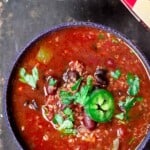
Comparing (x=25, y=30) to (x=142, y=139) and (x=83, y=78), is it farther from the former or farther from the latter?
(x=142, y=139)

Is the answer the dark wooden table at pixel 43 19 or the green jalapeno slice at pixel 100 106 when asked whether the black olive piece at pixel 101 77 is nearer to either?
the green jalapeno slice at pixel 100 106

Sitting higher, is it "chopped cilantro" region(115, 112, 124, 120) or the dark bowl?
the dark bowl

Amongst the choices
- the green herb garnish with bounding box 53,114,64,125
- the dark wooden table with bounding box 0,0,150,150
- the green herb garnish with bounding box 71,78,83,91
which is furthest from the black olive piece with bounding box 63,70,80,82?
the dark wooden table with bounding box 0,0,150,150

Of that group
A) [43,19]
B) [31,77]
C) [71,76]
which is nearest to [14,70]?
[31,77]

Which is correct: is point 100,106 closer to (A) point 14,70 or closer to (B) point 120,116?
(B) point 120,116

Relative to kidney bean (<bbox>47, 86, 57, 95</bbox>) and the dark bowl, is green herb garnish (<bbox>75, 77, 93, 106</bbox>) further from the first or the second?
the dark bowl

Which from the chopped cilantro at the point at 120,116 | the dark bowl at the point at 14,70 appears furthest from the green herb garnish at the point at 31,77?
the chopped cilantro at the point at 120,116
